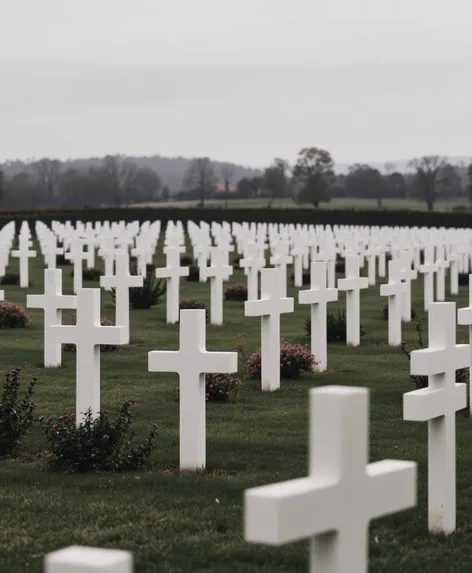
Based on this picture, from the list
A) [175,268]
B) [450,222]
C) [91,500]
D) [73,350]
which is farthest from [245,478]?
[450,222]

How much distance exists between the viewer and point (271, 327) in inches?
465

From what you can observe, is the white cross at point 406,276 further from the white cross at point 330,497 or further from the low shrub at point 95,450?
the white cross at point 330,497

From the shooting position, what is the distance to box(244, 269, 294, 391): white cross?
11.8m

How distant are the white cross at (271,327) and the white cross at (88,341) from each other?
3.09 meters

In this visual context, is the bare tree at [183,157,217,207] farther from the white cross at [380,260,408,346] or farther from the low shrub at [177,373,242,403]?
the low shrub at [177,373,242,403]

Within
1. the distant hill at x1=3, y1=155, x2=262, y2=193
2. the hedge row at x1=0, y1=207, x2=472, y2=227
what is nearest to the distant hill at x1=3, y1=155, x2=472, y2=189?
the distant hill at x1=3, y1=155, x2=262, y2=193

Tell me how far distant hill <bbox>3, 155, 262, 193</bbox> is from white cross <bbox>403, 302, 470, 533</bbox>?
514 feet

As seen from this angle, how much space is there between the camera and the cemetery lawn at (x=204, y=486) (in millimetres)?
6270

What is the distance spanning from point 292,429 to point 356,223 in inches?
2275

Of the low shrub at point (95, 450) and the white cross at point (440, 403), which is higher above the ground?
the white cross at point (440, 403)

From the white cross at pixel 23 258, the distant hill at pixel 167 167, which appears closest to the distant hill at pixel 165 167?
the distant hill at pixel 167 167

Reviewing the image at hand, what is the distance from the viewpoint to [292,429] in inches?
391

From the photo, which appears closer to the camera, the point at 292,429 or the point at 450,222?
the point at 292,429

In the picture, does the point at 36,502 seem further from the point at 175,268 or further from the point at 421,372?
the point at 175,268
